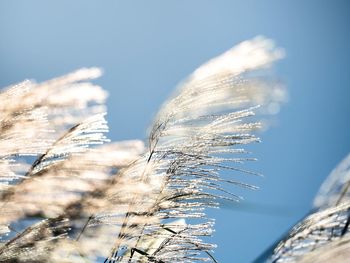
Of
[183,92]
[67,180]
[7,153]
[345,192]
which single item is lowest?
[345,192]

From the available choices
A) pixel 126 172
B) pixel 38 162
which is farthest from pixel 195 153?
pixel 38 162

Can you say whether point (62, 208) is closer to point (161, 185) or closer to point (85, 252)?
point (85, 252)

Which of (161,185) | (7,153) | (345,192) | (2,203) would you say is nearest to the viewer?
(345,192)

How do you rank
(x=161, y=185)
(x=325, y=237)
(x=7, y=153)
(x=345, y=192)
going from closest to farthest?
(x=325, y=237) → (x=345, y=192) → (x=7, y=153) → (x=161, y=185)

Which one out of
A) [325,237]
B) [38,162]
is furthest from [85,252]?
[325,237]

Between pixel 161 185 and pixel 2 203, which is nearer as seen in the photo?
pixel 2 203

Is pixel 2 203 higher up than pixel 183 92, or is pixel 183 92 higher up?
pixel 183 92

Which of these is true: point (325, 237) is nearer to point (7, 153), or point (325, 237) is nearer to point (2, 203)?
point (2, 203)

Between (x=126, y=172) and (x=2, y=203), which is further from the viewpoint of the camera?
(x=126, y=172)

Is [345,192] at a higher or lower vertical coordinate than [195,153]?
lower
